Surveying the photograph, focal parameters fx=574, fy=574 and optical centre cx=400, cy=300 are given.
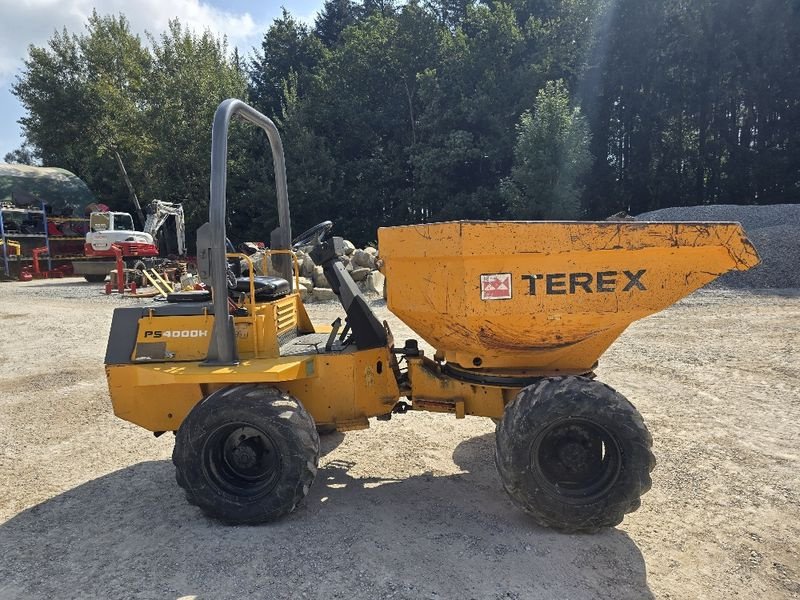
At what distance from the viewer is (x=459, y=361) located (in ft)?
12.3

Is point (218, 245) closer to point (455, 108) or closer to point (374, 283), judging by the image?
point (374, 283)

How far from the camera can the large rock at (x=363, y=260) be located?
1495 cm

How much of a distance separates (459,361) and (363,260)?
37.6 feet

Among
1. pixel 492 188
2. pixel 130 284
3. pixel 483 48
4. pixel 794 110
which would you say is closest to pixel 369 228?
pixel 492 188

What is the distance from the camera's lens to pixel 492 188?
28109 millimetres

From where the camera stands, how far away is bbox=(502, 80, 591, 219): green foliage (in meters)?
22.5

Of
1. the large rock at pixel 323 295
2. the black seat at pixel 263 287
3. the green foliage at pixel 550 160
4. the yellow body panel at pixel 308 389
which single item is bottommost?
the yellow body panel at pixel 308 389

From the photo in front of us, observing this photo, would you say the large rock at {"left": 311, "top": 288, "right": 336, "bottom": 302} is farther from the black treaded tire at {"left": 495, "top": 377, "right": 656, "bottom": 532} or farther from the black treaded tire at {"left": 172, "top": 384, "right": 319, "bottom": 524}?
the black treaded tire at {"left": 495, "top": 377, "right": 656, "bottom": 532}

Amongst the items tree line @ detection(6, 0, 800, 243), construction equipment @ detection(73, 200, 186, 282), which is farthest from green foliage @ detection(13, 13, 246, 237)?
construction equipment @ detection(73, 200, 186, 282)

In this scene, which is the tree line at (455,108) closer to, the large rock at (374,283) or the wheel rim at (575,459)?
the large rock at (374,283)

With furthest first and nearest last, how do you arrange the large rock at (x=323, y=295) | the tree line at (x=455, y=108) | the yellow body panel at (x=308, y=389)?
the tree line at (x=455, y=108), the large rock at (x=323, y=295), the yellow body panel at (x=308, y=389)

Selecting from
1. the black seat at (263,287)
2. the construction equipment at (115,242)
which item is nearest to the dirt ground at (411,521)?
the black seat at (263,287)

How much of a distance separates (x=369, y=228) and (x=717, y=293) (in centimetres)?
1924

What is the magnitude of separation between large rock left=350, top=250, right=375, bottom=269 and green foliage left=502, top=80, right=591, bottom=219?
10.4 metres
